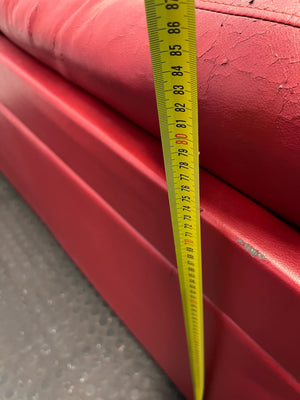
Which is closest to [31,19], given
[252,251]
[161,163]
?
[161,163]

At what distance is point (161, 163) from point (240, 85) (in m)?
0.14

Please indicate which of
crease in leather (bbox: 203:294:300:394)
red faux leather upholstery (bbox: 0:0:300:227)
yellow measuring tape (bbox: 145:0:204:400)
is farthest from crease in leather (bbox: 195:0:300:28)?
crease in leather (bbox: 203:294:300:394)

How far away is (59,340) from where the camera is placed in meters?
0.76

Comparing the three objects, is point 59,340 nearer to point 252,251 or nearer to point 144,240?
point 144,240

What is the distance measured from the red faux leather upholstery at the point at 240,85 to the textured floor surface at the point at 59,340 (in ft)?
1.58

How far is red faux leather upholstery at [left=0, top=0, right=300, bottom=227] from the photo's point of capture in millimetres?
297

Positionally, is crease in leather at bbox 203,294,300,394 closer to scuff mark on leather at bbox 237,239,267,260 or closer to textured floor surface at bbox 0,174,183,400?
scuff mark on leather at bbox 237,239,267,260

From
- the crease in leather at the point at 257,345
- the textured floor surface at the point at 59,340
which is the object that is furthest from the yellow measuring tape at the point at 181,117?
the textured floor surface at the point at 59,340

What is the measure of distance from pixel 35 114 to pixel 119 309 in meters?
0.40

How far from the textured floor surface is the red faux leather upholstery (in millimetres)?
481

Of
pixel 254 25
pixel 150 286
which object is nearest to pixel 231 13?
pixel 254 25

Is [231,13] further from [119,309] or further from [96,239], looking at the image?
[119,309]

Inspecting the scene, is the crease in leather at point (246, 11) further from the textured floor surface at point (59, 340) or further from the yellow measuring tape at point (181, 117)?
the textured floor surface at point (59, 340)

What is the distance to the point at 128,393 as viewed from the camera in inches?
26.7
